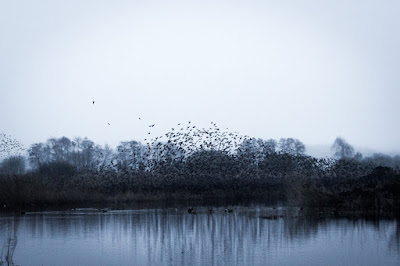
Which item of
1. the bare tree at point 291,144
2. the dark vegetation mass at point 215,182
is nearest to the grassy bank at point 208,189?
the dark vegetation mass at point 215,182

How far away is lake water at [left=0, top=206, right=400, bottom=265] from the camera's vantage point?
16.0m

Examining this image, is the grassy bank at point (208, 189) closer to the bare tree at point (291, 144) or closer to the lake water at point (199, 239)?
the lake water at point (199, 239)

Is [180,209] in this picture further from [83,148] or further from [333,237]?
[83,148]

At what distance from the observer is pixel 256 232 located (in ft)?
71.4

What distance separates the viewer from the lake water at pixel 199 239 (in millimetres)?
16000

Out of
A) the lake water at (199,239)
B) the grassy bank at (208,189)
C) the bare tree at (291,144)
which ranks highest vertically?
the bare tree at (291,144)

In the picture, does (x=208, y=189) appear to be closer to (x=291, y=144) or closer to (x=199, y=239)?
(x=199, y=239)

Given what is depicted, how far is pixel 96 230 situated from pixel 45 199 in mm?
14896

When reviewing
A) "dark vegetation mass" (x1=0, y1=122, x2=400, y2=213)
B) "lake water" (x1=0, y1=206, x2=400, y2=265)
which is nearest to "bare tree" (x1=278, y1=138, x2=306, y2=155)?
"dark vegetation mass" (x1=0, y1=122, x2=400, y2=213)

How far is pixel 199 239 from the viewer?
66.1ft

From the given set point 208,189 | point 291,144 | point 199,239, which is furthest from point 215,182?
point 291,144

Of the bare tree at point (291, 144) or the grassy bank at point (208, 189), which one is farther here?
the bare tree at point (291, 144)

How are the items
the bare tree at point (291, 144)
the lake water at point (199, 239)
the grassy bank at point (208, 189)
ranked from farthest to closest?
the bare tree at point (291, 144)
the grassy bank at point (208, 189)
the lake water at point (199, 239)

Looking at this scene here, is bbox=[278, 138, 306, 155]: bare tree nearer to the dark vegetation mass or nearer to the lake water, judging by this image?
the dark vegetation mass
